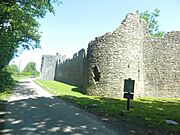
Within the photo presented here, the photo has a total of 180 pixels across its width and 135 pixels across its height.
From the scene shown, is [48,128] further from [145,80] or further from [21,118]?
[145,80]

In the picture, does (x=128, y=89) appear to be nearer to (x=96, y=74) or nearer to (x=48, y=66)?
(x=96, y=74)

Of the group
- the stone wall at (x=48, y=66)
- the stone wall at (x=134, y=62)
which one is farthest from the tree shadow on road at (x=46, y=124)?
the stone wall at (x=48, y=66)

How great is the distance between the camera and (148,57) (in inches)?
885

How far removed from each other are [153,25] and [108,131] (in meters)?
48.0

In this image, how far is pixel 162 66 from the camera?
2223 centimetres

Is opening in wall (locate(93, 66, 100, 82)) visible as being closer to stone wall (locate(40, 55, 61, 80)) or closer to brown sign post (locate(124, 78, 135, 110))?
brown sign post (locate(124, 78, 135, 110))

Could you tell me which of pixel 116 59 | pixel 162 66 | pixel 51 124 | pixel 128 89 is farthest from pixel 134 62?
pixel 51 124

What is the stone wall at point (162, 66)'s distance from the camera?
71.9 feet

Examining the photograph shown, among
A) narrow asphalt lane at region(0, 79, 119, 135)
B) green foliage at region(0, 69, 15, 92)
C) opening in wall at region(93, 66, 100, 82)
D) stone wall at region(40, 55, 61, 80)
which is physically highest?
stone wall at region(40, 55, 61, 80)

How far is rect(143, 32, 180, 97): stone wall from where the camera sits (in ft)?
71.9

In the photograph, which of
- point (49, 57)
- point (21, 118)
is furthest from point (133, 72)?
point (49, 57)

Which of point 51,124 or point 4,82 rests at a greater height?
point 4,82

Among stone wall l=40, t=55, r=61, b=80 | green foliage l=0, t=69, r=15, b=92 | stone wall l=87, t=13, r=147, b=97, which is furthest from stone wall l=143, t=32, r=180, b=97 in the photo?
stone wall l=40, t=55, r=61, b=80

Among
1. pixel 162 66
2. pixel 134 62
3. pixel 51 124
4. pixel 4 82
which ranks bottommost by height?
pixel 51 124
